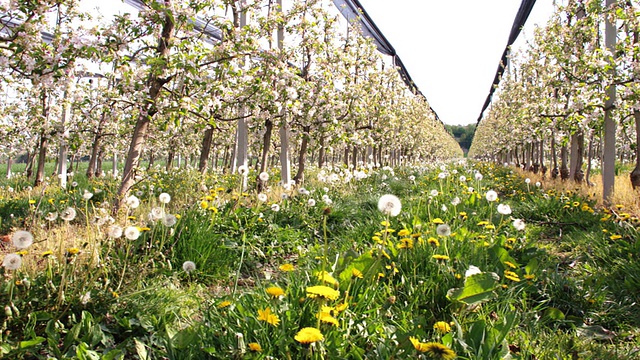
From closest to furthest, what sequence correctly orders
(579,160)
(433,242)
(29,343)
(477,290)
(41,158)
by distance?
(29,343) < (477,290) < (433,242) < (41,158) < (579,160)

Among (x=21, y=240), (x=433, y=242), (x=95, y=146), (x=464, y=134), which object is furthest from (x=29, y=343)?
(x=464, y=134)

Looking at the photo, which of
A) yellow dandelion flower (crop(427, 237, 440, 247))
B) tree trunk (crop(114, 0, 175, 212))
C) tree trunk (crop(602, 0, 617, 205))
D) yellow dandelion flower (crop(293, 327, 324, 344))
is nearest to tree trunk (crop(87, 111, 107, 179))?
tree trunk (crop(114, 0, 175, 212))

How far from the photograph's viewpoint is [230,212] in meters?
4.92

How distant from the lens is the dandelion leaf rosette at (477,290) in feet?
7.53

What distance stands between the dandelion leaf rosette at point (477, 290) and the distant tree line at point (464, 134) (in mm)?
135823

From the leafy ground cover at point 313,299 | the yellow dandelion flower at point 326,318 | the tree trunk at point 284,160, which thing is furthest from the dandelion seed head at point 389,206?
the tree trunk at point 284,160

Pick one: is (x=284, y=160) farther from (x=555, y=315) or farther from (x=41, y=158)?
(x=555, y=315)

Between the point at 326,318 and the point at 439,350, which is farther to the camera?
the point at 326,318

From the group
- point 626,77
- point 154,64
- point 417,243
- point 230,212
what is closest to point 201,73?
point 154,64

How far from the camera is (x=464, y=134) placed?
13925cm

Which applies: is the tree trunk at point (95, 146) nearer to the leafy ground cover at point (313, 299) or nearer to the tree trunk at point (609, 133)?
the leafy ground cover at point (313, 299)

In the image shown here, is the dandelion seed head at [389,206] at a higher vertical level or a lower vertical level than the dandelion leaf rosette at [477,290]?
higher

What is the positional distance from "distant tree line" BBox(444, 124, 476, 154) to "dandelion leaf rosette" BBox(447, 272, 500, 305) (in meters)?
136

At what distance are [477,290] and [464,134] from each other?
146 metres
